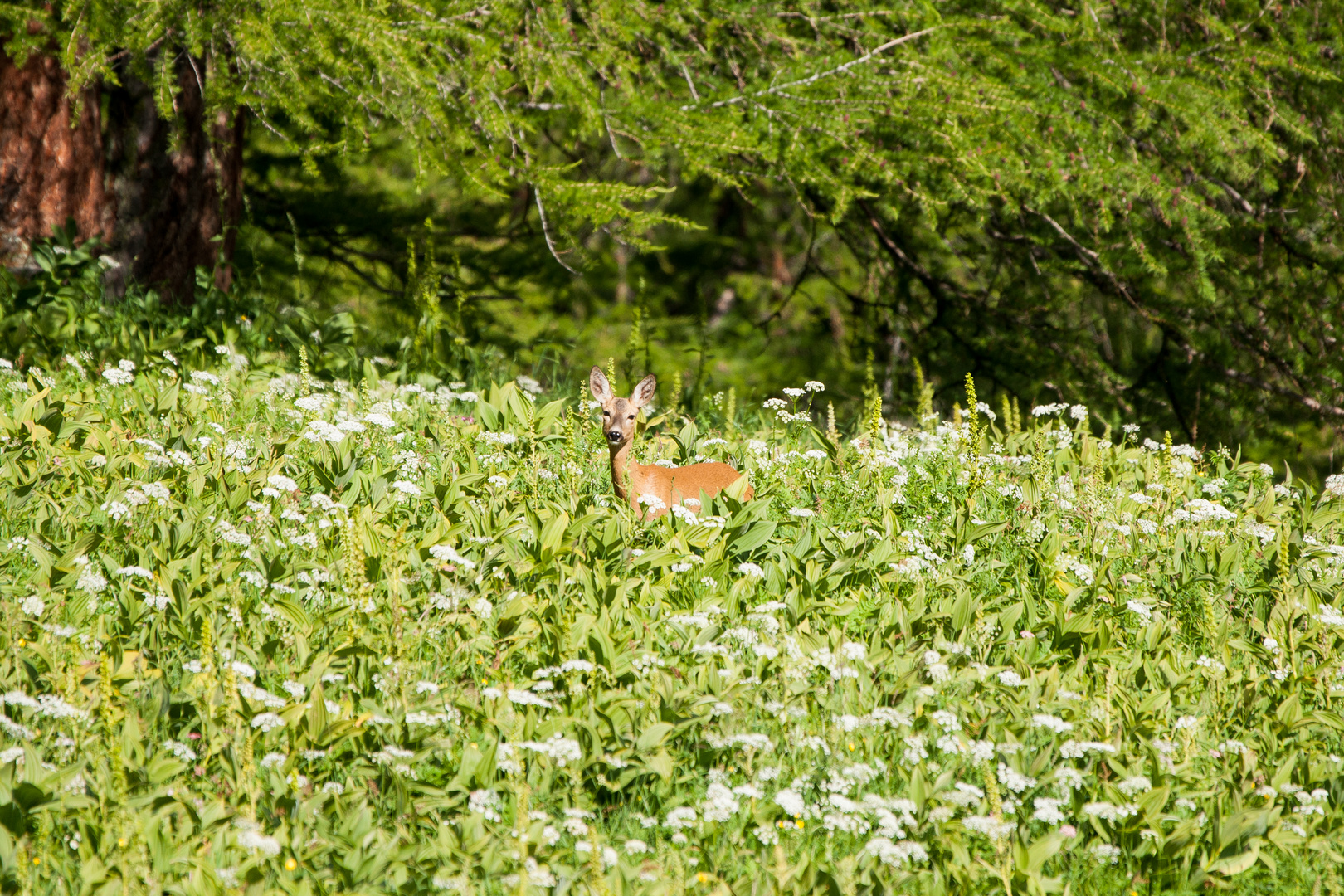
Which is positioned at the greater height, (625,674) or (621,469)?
(621,469)

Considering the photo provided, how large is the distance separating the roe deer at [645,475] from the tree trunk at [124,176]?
11.8 ft

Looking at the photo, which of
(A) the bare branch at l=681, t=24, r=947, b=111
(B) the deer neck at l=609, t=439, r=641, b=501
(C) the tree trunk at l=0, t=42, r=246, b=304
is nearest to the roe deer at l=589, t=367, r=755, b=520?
(B) the deer neck at l=609, t=439, r=641, b=501

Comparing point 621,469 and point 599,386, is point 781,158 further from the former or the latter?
point 621,469

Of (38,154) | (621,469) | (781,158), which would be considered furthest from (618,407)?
(38,154)

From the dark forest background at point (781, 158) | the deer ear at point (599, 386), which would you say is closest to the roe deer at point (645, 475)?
the deer ear at point (599, 386)

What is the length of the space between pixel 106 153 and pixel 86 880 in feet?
21.6

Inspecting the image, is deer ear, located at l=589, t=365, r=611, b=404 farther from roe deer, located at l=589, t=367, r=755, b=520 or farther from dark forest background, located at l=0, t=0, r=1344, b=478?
dark forest background, located at l=0, t=0, r=1344, b=478

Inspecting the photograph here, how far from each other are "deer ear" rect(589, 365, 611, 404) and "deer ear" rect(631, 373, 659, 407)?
13cm

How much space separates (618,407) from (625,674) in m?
1.80

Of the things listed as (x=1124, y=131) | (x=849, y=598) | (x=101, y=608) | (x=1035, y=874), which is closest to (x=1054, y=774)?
(x=1035, y=874)

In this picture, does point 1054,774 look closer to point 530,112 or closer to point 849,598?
point 849,598

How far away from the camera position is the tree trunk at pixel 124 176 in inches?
296

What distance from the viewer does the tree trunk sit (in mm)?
7520

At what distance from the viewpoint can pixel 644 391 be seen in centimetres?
582
